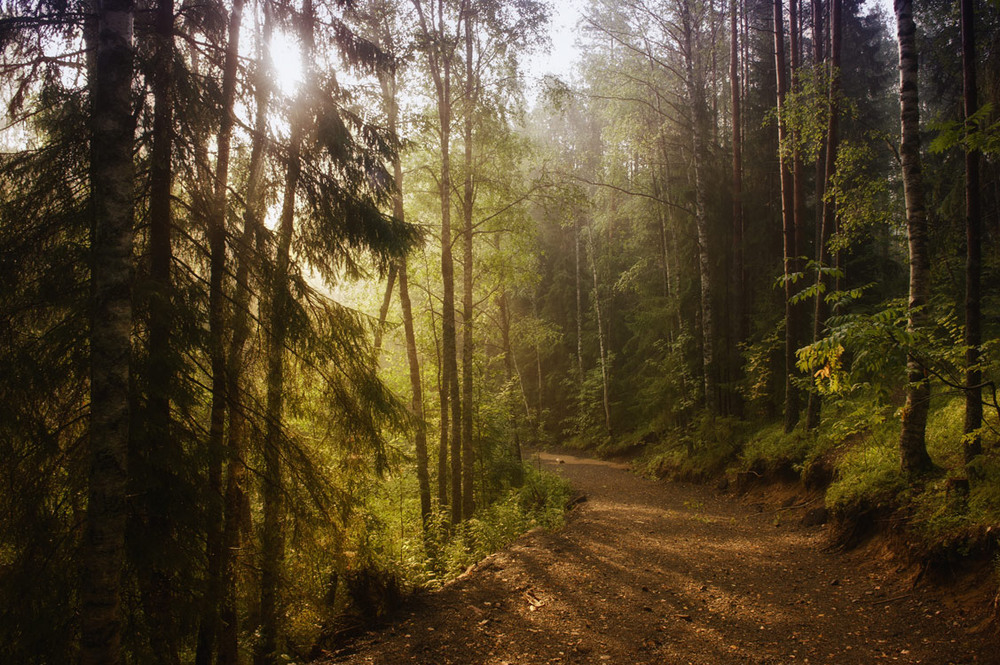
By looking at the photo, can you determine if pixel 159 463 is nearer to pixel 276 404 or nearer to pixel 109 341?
pixel 109 341

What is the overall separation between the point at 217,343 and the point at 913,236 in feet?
26.0

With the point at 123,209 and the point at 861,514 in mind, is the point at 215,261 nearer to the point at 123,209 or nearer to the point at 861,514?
the point at 123,209

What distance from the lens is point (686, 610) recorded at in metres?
5.23

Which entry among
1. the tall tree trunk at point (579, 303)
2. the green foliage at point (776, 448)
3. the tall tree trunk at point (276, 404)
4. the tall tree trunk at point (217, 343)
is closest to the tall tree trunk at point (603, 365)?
the tall tree trunk at point (579, 303)

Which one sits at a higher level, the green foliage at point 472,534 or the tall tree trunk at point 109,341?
the tall tree trunk at point 109,341

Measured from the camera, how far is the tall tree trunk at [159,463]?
142 inches

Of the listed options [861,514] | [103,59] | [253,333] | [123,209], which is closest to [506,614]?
[253,333]

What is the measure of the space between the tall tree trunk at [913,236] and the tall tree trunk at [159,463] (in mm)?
7724

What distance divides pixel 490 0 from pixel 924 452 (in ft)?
34.1

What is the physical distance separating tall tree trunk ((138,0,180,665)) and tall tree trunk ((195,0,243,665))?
272mm

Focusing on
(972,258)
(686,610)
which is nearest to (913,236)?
(972,258)

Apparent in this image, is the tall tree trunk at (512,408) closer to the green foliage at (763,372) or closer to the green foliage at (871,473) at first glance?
the green foliage at (763,372)

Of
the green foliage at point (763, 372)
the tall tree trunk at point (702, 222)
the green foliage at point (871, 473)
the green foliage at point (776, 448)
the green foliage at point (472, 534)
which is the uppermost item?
the tall tree trunk at point (702, 222)

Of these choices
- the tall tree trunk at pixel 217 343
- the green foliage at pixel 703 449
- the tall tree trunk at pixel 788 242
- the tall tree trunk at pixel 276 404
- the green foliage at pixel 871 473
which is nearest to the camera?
the tall tree trunk at pixel 217 343
